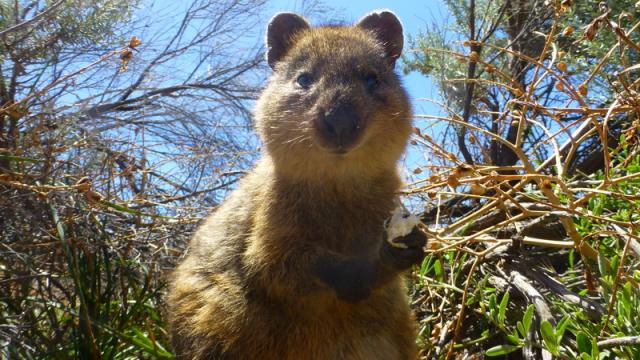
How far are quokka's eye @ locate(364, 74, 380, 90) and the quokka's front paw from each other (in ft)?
2.76

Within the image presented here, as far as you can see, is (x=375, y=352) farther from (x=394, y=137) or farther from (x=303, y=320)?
(x=394, y=137)

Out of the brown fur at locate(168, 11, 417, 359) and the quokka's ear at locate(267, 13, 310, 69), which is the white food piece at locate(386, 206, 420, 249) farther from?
the quokka's ear at locate(267, 13, 310, 69)

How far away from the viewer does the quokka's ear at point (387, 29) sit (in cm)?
371

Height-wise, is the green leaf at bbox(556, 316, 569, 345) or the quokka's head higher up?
the quokka's head

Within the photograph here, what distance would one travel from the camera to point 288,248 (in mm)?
2998

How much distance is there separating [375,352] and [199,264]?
1.06 m

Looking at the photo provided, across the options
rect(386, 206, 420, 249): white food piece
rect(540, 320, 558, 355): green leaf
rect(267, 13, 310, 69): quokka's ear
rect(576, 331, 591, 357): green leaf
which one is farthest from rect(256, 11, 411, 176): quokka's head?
rect(576, 331, 591, 357): green leaf

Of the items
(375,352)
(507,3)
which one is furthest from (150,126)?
(507,3)

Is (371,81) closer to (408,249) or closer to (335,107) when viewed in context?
(335,107)

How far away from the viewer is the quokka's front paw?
273 centimetres

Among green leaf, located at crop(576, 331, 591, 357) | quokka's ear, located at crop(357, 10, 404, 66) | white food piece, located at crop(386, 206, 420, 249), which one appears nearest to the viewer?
green leaf, located at crop(576, 331, 591, 357)

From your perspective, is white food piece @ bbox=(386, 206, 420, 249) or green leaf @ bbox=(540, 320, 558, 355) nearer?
green leaf @ bbox=(540, 320, 558, 355)

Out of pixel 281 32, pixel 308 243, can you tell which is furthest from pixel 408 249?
pixel 281 32

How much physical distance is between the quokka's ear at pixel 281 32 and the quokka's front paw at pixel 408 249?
152 cm
